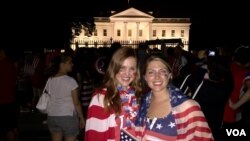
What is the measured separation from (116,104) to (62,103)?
2.50 m

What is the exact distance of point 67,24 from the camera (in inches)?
1639

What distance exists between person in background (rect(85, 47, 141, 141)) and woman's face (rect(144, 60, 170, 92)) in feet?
0.91

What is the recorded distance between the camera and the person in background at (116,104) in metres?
3.48

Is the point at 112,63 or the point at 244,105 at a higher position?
the point at 112,63

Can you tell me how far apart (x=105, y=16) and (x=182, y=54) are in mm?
91364

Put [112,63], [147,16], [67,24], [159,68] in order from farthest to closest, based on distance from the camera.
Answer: [147,16] → [67,24] → [112,63] → [159,68]

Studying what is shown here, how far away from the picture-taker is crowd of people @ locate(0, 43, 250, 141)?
3.17 metres

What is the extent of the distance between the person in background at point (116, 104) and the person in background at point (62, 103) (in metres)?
2.23

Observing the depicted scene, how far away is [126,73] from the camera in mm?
3637

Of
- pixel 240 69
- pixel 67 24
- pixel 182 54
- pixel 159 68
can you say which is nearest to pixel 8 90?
pixel 240 69

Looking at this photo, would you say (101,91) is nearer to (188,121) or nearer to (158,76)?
(158,76)

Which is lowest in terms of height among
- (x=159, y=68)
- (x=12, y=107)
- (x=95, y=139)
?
(x=12, y=107)

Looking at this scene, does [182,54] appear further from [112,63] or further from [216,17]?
[216,17]

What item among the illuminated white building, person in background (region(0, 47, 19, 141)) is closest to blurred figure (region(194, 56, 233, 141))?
person in background (region(0, 47, 19, 141))
